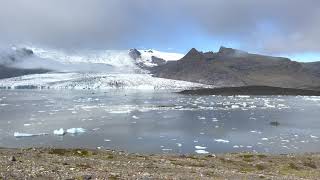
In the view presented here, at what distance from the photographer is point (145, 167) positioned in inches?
983

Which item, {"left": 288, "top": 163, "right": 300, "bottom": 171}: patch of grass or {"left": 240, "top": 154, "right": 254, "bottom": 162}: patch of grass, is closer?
{"left": 288, "top": 163, "right": 300, "bottom": 171}: patch of grass

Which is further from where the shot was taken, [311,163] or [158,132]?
[158,132]

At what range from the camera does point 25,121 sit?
3012 inches

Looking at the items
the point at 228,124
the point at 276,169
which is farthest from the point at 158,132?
the point at 276,169

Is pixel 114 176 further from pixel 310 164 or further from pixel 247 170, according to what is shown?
pixel 310 164

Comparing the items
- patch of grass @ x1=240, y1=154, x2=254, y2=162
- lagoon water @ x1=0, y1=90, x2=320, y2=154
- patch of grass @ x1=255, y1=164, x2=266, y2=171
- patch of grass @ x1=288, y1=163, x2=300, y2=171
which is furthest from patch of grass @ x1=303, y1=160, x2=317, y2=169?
lagoon water @ x1=0, y1=90, x2=320, y2=154

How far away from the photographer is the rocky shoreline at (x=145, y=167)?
62.4 feet

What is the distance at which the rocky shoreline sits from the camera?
19.0 metres

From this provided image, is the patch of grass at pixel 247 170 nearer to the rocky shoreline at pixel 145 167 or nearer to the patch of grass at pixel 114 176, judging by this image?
the rocky shoreline at pixel 145 167

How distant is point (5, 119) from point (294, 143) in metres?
50.7

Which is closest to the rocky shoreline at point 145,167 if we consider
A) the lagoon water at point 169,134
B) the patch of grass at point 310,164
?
the patch of grass at point 310,164

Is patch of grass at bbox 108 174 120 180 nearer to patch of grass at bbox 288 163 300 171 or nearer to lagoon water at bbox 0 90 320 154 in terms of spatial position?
patch of grass at bbox 288 163 300 171

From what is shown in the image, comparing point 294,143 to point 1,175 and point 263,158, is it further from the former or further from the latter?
point 1,175

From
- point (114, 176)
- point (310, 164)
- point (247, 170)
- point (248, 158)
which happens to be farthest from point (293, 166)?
point (114, 176)
